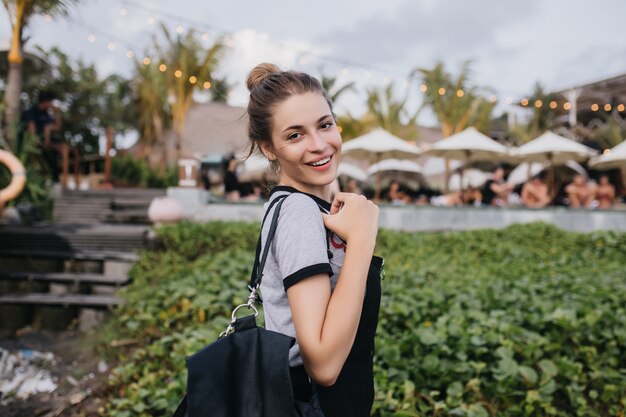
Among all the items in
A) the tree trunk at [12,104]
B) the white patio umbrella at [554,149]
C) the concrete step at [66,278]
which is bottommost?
the concrete step at [66,278]

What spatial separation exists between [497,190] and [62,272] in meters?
10.0

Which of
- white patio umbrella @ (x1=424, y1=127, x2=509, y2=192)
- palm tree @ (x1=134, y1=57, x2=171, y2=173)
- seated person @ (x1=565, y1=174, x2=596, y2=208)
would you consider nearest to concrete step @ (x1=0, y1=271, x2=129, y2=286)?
white patio umbrella @ (x1=424, y1=127, x2=509, y2=192)

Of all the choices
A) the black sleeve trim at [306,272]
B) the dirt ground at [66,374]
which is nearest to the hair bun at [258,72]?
the black sleeve trim at [306,272]

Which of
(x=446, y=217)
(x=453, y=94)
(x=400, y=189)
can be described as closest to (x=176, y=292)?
(x=446, y=217)

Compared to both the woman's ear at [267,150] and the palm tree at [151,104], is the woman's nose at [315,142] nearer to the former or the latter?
the woman's ear at [267,150]

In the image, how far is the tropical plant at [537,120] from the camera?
23.8 meters

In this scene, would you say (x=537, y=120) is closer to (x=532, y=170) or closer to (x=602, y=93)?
(x=602, y=93)

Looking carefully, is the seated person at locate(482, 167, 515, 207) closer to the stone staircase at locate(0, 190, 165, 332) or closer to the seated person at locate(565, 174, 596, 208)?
the seated person at locate(565, 174, 596, 208)

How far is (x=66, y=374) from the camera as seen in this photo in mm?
4258

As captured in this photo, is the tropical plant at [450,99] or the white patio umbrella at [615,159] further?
the tropical plant at [450,99]

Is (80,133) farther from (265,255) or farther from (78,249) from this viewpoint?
(265,255)

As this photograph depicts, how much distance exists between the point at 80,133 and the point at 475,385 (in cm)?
2228

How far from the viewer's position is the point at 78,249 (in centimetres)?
704

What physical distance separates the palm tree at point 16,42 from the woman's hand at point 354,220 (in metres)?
10.5
